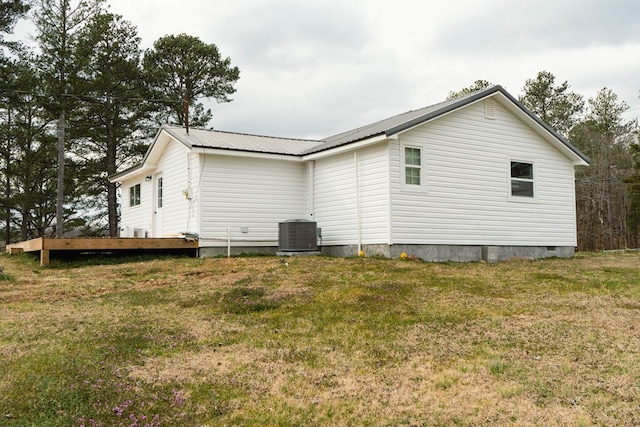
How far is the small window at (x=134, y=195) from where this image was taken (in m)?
20.6

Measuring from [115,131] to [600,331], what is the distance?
82.6ft

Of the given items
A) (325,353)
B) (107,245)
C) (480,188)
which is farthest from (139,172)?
(325,353)

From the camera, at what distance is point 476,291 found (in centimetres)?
895

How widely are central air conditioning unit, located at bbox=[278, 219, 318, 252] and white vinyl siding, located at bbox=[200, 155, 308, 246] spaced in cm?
136

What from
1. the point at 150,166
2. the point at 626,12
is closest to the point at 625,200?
the point at 626,12

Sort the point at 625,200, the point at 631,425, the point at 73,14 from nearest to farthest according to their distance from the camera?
the point at 631,425 → the point at 73,14 → the point at 625,200

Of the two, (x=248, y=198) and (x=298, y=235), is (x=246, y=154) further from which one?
(x=298, y=235)

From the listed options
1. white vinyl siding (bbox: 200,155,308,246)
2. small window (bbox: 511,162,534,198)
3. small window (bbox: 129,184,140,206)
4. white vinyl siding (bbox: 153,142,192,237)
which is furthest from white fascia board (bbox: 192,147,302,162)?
small window (bbox: 129,184,140,206)

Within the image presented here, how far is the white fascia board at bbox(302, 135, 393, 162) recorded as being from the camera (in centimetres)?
1302

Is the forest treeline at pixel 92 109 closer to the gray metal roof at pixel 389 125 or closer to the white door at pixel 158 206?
the white door at pixel 158 206

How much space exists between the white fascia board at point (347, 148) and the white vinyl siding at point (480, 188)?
0.53m

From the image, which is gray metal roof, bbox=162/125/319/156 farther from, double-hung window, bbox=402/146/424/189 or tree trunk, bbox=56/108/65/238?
tree trunk, bbox=56/108/65/238

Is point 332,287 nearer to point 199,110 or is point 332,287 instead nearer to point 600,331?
point 600,331

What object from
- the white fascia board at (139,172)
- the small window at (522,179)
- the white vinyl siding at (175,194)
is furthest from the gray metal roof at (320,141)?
the white fascia board at (139,172)
